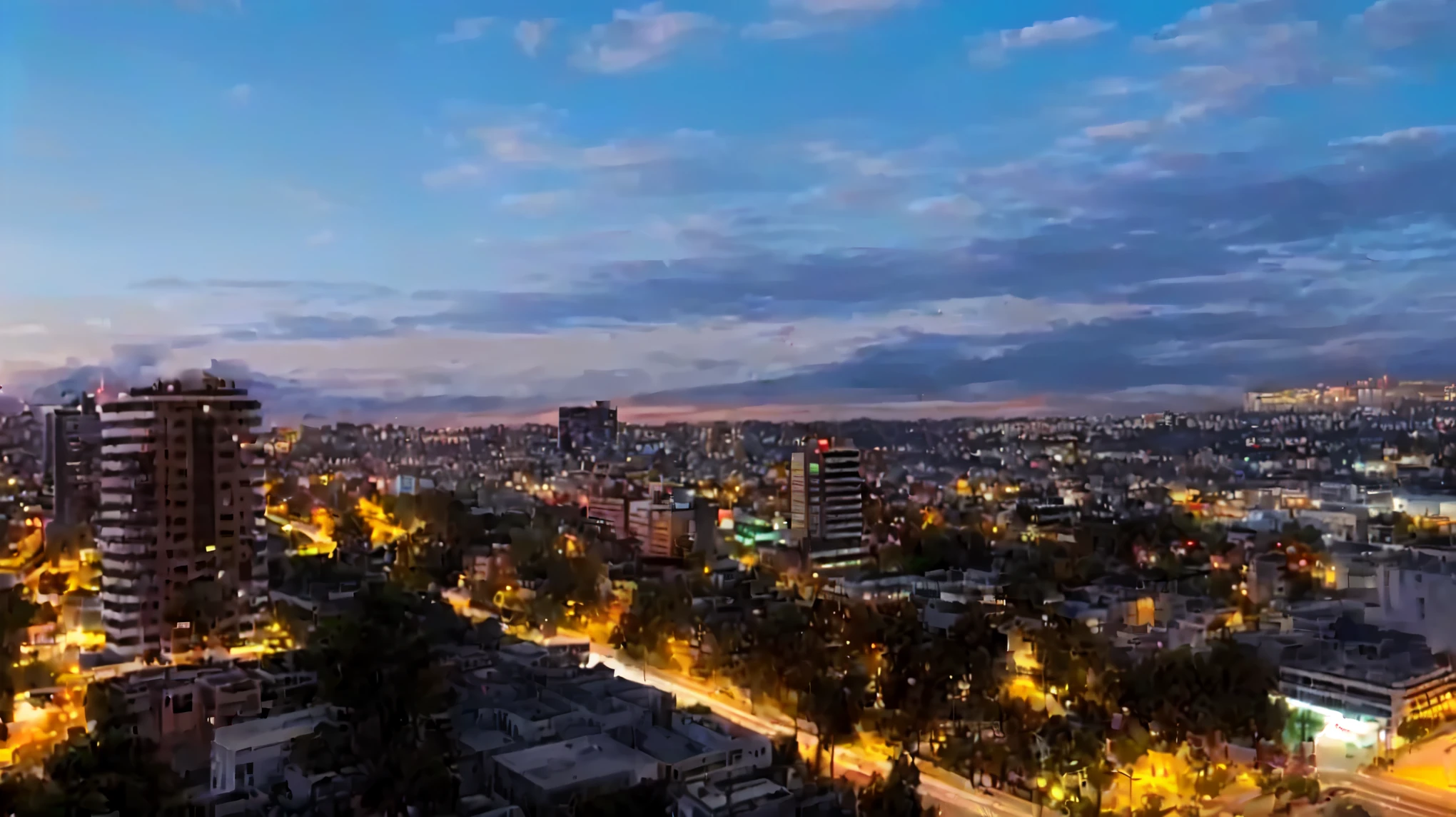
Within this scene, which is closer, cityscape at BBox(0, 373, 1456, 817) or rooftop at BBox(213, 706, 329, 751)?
cityscape at BBox(0, 373, 1456, 817)

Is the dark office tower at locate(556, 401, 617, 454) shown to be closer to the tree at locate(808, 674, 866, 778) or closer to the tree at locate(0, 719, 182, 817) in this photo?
the tree at locate(808, 674, 866, 778)

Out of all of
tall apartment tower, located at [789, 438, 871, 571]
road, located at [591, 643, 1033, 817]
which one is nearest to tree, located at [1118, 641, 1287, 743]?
road, located at [591, 643, 1033, 817]

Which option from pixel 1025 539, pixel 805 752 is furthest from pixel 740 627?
pixel 1025 539

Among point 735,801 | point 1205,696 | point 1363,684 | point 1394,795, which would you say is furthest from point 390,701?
point 1363,684

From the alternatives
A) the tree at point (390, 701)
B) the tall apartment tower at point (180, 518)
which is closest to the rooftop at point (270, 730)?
the tree at point (390, 701)

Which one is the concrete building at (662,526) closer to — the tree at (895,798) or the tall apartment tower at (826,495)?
the tall apartment tower at (826,495)

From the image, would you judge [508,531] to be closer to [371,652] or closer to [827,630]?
[827,630]
